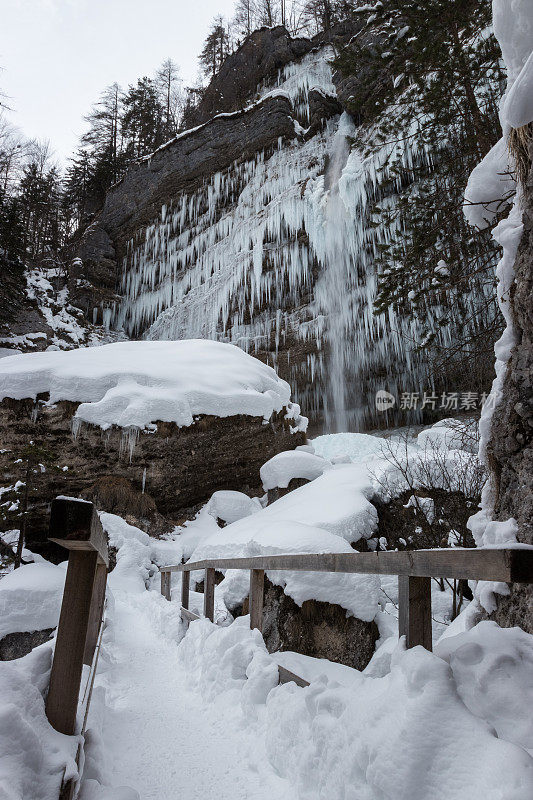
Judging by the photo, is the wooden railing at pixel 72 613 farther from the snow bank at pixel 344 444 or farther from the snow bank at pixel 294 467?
the snow bank at pixel 344 444

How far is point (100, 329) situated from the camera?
88.9ft

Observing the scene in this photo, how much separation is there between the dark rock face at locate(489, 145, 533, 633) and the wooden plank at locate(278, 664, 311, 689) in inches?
41.4

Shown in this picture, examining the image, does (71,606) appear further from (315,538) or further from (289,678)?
(315,538)

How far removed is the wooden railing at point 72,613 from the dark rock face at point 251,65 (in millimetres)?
33611

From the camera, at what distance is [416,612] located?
1758 mm

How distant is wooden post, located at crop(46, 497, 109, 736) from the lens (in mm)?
1685

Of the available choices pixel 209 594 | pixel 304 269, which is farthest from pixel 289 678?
pixel 304 269

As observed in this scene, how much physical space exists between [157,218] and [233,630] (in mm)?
29101

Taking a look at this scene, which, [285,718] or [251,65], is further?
[251,65]

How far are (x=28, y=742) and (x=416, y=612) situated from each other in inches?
54.2

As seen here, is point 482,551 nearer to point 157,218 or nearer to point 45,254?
point 157,218

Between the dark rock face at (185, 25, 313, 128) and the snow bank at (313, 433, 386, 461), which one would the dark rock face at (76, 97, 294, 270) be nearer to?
the dark rock face at (185, 25, 313, 128)

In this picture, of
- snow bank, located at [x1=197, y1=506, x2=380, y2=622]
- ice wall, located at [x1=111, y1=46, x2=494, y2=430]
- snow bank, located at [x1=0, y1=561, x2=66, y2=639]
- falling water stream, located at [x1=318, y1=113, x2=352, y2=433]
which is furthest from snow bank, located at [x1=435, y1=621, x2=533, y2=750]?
falling water stream, located at [x1=318, y1=113, x2=352, y2=433]

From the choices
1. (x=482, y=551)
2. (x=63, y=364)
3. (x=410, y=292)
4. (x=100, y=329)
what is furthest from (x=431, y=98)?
(x=100, y=329)
